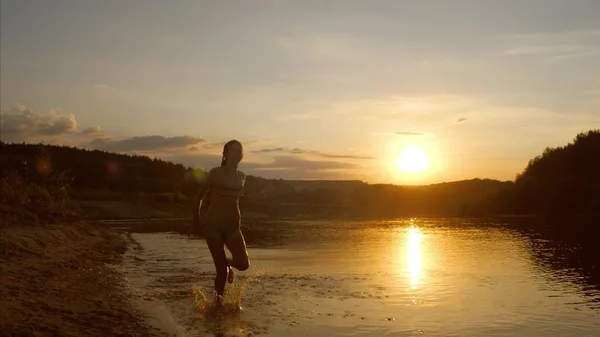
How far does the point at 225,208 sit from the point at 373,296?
11.6 feet

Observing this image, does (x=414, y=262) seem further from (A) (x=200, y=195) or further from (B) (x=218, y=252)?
(A) (x=200, y=195)

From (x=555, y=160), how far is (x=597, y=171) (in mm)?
6805

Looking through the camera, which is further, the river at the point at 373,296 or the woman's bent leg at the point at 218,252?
the woman's bent leg at the point at 218,252

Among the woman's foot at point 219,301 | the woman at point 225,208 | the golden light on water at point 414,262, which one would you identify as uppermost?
→ the woman at point 225,208

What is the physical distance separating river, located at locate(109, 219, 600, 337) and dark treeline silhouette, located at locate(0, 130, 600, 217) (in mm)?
19141

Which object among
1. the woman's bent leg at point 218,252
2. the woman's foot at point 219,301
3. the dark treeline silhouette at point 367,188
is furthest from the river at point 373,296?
the dark treeline silhouette at point 367,188

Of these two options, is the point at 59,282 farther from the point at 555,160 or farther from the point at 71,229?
the point at 555,160

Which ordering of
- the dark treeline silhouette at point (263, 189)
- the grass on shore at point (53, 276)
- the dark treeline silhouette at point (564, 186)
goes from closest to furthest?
the grass on shore at point (53, 276) < the dark treeline silhouette at point (564, 186) < the dark treeline silhouette at point (263, 189)

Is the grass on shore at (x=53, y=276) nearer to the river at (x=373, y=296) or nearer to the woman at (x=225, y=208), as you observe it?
the river at (x=373, y=296)

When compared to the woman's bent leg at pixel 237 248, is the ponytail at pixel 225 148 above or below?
above

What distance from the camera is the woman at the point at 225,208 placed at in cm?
960

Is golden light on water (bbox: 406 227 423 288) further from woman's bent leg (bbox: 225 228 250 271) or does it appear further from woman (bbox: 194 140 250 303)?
woman (bbox: 194 140 250 303)

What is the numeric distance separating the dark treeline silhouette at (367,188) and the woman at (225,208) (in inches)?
902

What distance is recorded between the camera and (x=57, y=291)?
9.48m
